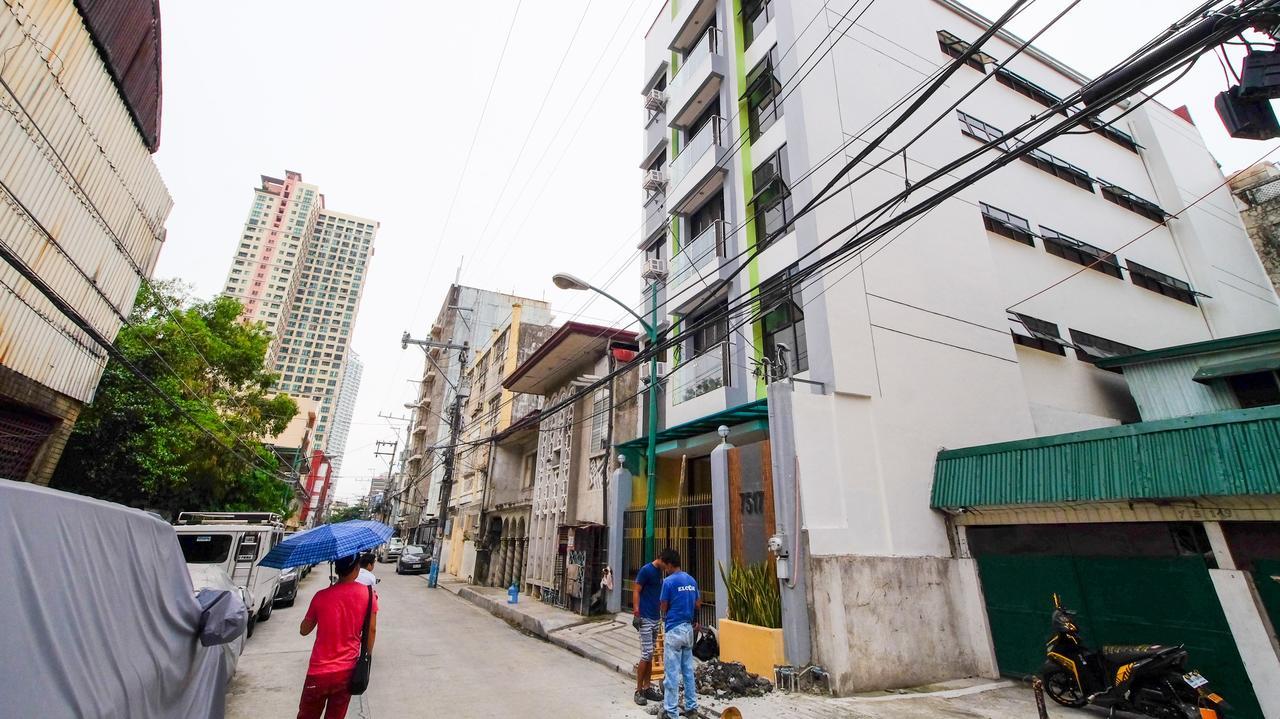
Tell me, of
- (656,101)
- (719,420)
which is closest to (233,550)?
(719,420)

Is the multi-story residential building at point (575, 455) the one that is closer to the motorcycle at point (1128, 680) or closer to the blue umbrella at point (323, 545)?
the blue umbrella at point (323, 545)

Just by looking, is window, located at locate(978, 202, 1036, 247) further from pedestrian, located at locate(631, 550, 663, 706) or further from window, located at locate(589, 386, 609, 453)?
pedestrian, located at locate(631, 550, 663, 706)

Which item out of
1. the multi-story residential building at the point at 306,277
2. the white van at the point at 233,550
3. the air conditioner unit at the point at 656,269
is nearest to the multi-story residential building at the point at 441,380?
the air conditioner unit at the point at 656,269

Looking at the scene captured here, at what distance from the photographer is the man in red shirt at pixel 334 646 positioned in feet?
13.6

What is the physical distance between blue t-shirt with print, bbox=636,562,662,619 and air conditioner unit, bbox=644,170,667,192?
13.5m

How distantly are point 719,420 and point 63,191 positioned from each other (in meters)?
12.3

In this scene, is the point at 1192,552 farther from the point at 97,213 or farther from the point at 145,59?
the point at 145,59

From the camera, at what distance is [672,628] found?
20.8 ft

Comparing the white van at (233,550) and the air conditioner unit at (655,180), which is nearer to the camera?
the white van at (233,550)

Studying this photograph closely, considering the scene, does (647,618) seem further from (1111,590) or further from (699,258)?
(699,258)

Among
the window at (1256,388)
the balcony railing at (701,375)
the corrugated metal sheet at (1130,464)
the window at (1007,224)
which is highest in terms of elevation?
the window at (1007,224)

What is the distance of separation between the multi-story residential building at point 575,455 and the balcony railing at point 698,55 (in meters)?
7.99

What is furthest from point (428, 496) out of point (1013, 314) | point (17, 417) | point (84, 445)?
point (1013, 314)

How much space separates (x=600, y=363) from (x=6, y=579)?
17.2 metres
